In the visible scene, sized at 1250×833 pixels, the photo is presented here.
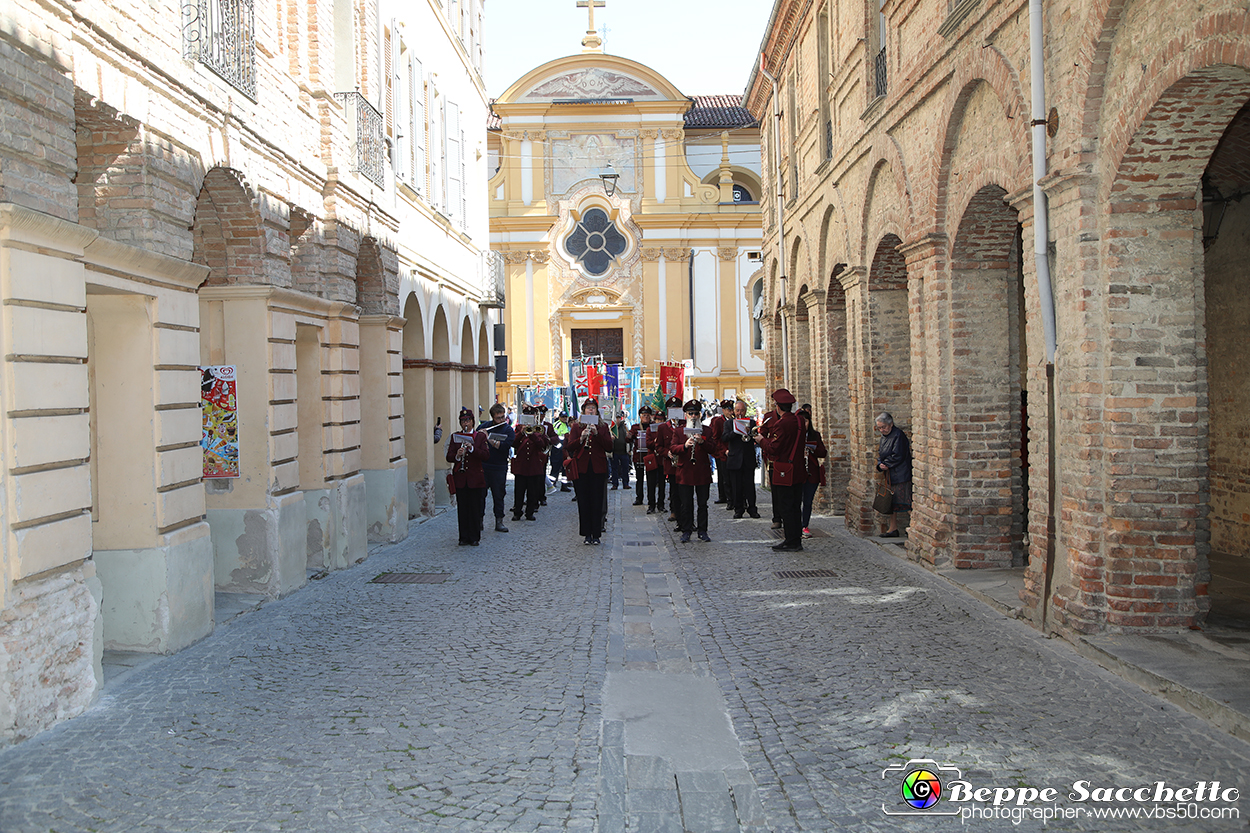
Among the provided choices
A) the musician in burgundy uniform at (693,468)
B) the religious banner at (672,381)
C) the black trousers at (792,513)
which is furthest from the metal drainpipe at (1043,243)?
the religious banner at (672,381)

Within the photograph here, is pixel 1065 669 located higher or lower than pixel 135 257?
lower

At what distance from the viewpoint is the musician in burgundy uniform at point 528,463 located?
16500mm

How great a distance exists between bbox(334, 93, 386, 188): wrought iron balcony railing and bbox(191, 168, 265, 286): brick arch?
11.1ft

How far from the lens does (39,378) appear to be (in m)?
6.05

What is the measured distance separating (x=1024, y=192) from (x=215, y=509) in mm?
7887

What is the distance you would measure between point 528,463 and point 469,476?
10.3 ft

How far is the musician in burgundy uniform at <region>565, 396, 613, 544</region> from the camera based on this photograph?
13.7m

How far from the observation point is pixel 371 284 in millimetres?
14352

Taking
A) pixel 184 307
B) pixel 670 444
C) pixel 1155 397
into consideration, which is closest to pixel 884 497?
pixel 670 444

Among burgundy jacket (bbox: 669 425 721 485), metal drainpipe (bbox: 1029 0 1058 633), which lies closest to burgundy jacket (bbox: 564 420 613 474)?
burgundy jacket (bbox: 669 425 721 485)

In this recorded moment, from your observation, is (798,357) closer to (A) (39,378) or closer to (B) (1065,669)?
(B) (1065,669)

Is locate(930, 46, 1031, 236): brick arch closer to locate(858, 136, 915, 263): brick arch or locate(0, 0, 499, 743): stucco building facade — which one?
locate(858, 136, 915, 263): brick arch

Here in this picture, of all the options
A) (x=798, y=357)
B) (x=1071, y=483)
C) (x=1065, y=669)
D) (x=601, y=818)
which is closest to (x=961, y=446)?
(x=1071, y=483)

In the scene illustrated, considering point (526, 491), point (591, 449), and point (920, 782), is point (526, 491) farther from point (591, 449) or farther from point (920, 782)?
point (920, 782)
